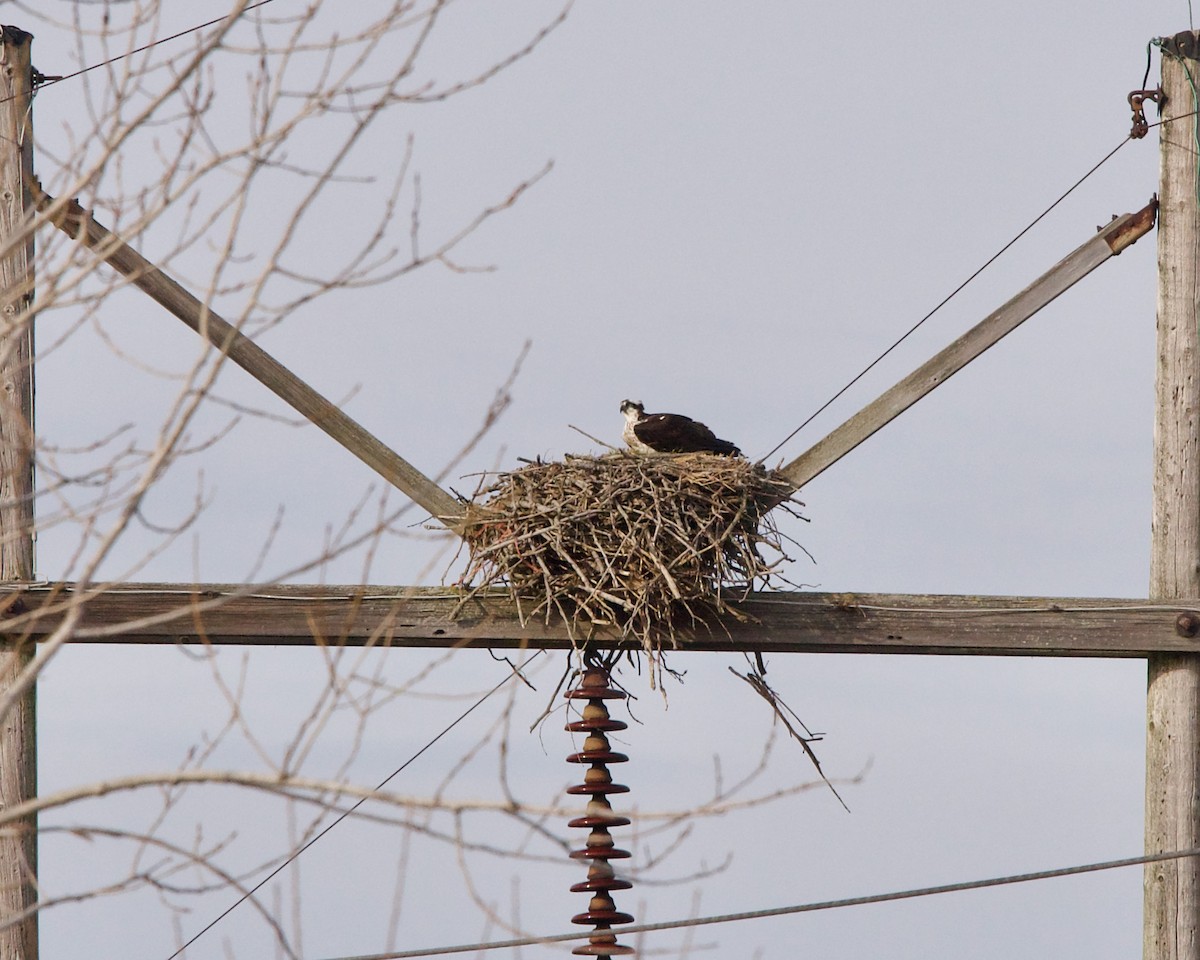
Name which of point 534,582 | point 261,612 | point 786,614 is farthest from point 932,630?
point 261,612

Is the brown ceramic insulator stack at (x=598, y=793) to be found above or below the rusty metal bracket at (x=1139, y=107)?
below

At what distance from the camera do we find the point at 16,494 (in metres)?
5.23

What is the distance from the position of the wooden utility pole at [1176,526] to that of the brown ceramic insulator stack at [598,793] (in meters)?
1.70

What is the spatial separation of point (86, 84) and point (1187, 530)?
3.66m

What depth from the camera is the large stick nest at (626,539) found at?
579 centimetres

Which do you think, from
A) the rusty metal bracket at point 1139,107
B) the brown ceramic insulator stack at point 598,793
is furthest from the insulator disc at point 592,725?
the rusty metal bracket at point 1139,107

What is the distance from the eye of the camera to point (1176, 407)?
5.84 meters

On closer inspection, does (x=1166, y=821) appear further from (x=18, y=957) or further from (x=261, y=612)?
(x=18, y=957)

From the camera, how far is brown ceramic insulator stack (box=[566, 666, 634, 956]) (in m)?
5.62

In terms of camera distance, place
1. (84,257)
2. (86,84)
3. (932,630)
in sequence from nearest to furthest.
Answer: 1. (84,257)
2. (86,84)
3. (932,630)

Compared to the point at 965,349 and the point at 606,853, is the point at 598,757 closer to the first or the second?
the point at 606,853

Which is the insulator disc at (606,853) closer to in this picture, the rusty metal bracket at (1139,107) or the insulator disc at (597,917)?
the insulator disc at (597,917)

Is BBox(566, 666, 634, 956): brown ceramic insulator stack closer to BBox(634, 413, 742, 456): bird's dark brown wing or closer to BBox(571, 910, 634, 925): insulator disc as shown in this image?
BBox(571, 910, 634, 925): insulator disc

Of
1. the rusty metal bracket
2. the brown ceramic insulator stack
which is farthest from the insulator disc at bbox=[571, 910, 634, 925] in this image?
the rusty metal bracket
